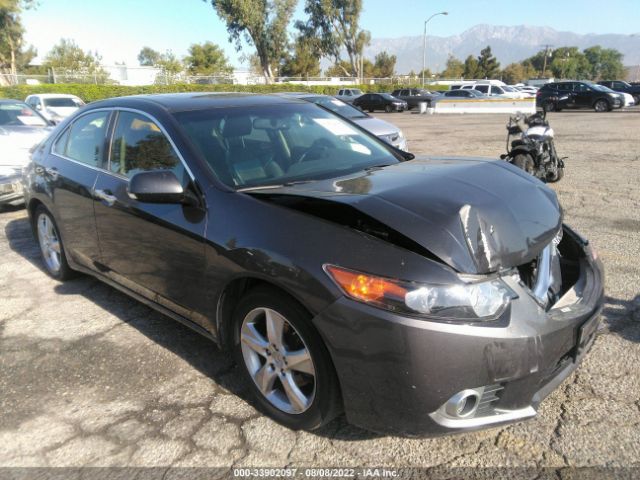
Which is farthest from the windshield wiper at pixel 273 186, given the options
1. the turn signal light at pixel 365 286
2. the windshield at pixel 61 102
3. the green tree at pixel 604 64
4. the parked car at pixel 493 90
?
the green tree at pixel 604 64

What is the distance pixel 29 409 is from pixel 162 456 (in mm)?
957

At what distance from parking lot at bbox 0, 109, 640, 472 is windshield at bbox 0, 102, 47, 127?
523 cm

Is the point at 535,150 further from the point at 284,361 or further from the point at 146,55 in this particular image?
the point at 146,55

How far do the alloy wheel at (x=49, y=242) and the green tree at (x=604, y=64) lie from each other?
135 metres

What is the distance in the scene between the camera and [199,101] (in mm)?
3602

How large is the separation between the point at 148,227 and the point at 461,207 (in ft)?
6.11

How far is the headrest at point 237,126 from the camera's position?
3299mm

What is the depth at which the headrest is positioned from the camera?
10.8 feet

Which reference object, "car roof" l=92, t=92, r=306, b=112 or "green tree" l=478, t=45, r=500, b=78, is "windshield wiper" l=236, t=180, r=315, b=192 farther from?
"green tree" l=478, t=45, r=500, b=78

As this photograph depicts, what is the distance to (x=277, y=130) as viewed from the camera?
3.53 m

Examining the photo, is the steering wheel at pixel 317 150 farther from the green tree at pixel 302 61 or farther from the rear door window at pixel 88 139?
the green tree at pixel 302 61

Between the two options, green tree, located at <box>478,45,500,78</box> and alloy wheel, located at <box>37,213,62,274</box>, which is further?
green tree, located at <box>478,45,500,78</box>

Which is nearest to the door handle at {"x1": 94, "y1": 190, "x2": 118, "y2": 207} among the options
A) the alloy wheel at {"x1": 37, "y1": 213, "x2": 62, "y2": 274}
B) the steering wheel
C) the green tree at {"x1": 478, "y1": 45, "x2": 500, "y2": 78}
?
the alloy wheel at {"x1": 37, "y1": 213, "x2": 62, "y2": 274}

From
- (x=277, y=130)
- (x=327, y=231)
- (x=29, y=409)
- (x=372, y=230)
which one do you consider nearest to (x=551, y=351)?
(x=372, y=230)
